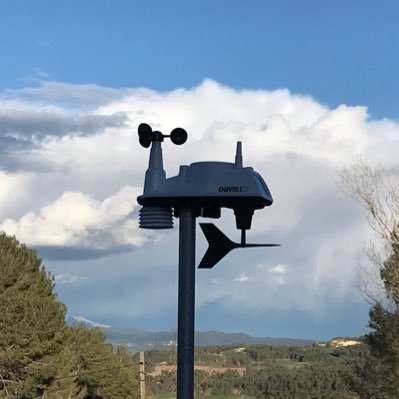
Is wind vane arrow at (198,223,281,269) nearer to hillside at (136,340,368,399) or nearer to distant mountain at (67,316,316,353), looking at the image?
distant mountain at (67,316,316,353)

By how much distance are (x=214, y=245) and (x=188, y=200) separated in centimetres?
56

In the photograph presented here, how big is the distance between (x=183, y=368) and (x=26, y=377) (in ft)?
99.7

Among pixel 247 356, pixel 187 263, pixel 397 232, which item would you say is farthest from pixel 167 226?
pixel 247 356

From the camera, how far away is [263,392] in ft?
257

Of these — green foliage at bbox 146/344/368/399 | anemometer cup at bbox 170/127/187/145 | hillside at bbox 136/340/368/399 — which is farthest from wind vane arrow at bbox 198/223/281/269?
green foliage at bbox 146/344/368/399

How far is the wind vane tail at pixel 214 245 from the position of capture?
18.0 feet

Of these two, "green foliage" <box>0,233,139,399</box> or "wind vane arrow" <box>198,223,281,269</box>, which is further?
"green foliage" <box>0,233,139,399</box>

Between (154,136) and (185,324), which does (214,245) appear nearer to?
(185,324)

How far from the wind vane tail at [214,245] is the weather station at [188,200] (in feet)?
0.83

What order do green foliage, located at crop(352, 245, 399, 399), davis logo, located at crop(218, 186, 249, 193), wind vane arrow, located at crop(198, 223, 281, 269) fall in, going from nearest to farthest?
davis logo, located at crop(218, 186, 249, 193), wind vane arrow, located at crop(198, 223, 281, 269), green foliage, located at crop(352, 245, 399, 399)

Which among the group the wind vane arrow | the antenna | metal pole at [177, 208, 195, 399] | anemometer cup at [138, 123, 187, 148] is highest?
anemometer cup at [138, 123, 187, 148]

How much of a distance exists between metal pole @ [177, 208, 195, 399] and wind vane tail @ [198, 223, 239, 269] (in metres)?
0.43

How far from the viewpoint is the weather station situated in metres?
4.99

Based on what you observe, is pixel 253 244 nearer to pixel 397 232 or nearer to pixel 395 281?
pixel 397 232
